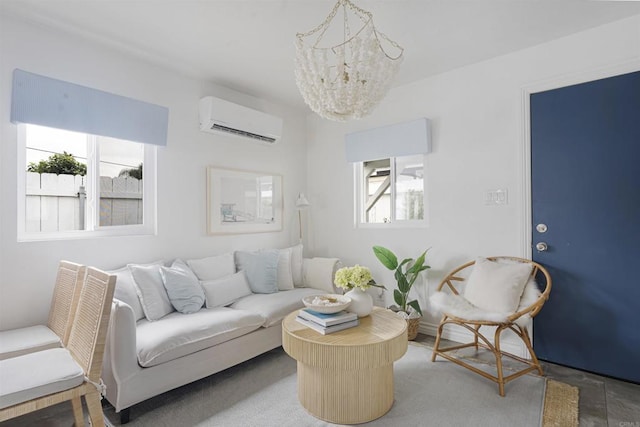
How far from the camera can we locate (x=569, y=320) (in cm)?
256

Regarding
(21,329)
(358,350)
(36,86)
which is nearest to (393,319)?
(358,350)

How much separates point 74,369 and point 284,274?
6.30 ft

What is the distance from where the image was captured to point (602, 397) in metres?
2.14

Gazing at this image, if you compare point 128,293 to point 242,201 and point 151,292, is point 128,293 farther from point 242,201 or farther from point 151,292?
point 242,201

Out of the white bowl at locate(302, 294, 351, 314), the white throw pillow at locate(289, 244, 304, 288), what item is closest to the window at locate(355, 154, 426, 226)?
the white throw pillow at locate(289, 244, 304, 288)

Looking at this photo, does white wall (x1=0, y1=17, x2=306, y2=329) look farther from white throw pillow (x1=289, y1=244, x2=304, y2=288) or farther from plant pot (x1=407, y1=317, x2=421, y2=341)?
plant pot (x1=407, y1=317, x2=421, y2=341)

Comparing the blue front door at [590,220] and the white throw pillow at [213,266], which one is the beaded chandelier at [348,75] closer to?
the blue front door at [590,220]

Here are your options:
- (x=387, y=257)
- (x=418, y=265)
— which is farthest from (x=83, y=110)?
(x=418, y=265)

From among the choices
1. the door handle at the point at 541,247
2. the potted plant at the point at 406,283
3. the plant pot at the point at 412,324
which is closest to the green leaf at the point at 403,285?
the potted plant at the point at 406,283

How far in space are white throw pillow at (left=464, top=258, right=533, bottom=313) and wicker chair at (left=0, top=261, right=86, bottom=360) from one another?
2688 mm

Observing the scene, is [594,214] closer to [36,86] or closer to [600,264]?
[600,264]

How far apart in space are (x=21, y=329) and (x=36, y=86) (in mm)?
1579

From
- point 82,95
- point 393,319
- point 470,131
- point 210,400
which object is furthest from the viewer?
point 470,131

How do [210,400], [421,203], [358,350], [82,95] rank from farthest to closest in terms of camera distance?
[421,203] → [82,95] → [210,400] → [358,350]
